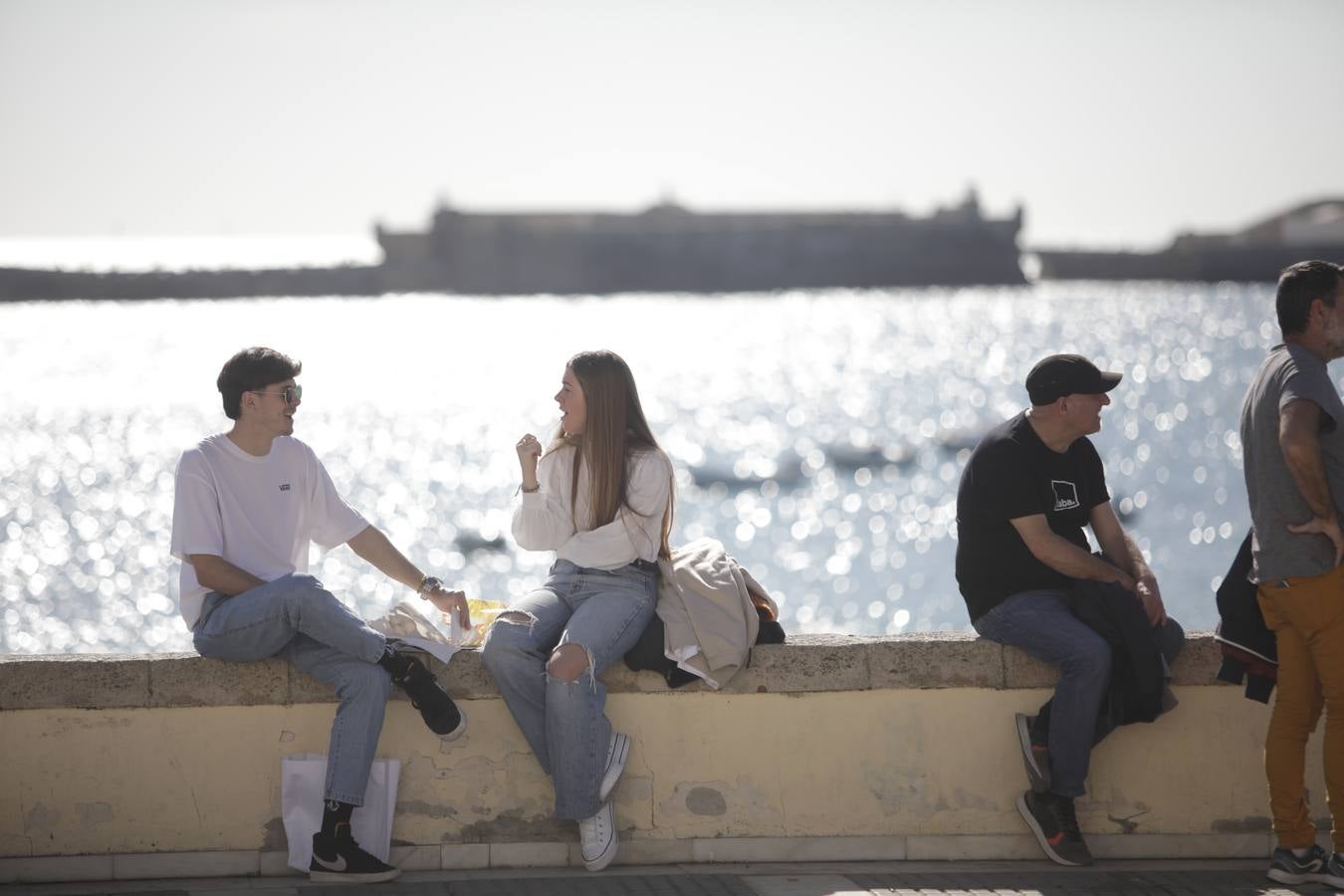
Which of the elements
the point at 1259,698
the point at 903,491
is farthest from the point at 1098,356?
the point at 1259,698

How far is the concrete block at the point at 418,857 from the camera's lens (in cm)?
466

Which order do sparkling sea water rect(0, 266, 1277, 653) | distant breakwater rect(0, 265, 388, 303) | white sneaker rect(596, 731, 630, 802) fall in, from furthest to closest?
1. distant breakwater rect(0, 265, 388, 303)
2. sparkling sea water rect(0, 266, 1277, 653)
3. white sneaker rect(596, 731, 630, 802)

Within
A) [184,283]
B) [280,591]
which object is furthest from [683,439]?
[184,283]

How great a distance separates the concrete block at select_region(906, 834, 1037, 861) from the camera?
15.8 feet

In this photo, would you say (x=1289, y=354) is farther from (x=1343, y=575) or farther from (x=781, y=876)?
(x=781, y=876)

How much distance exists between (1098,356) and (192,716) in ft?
261

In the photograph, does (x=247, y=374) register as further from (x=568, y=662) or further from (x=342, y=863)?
(x=342, y=863)

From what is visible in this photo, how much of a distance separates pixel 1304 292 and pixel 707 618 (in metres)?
1.94

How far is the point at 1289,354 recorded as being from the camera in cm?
450

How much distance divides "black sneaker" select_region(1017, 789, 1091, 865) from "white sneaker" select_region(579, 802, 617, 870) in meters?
1.27

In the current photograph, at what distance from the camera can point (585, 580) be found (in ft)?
15.7

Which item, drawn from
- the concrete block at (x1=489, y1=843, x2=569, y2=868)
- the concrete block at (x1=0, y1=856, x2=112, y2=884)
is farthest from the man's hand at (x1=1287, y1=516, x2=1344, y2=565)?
the concrete block at (x1=0, y1=856, x2=112, y2=884)

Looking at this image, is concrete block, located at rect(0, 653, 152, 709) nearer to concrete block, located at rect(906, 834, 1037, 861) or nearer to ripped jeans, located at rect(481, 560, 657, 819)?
ripped jeans, located at rect(481, 560, 657, 819)

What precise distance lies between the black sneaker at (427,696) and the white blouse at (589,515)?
49cm
